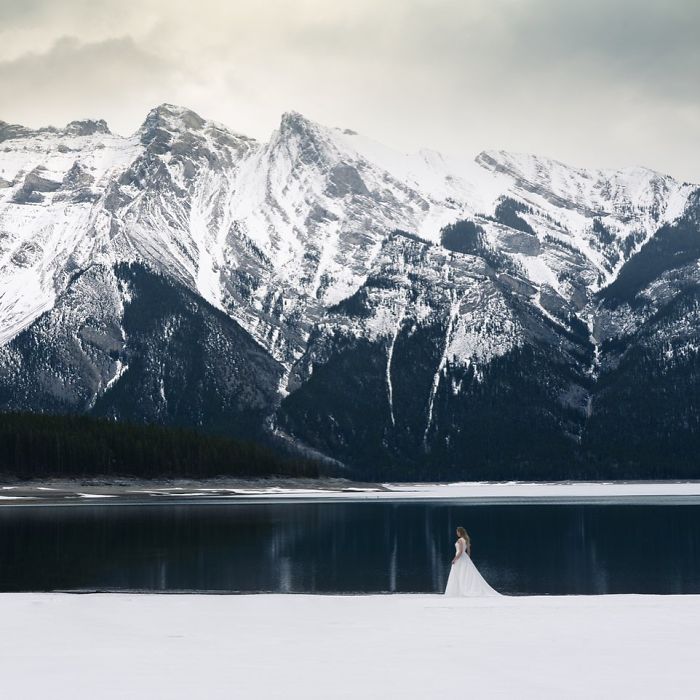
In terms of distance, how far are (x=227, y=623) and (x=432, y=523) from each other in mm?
70805

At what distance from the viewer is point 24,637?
30266 mm

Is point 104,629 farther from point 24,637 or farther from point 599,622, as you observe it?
point 599,622

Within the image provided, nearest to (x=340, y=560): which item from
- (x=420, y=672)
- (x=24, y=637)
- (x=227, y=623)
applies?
(x=227, y=623)

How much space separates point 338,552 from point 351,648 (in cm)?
4303

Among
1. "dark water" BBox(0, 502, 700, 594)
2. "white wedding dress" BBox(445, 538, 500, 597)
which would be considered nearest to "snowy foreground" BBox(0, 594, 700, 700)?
"white wedding dress" BBox(445, 538, 500, 597)

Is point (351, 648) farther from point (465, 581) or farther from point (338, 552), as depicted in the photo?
point (338, 552)

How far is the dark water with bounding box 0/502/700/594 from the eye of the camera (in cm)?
5253

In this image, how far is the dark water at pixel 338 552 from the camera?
172 feet

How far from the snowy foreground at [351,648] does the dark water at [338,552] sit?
1181 centimetres

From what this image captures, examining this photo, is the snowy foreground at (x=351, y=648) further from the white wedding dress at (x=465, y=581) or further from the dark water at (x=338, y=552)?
the dark water at (x=338, y=552)

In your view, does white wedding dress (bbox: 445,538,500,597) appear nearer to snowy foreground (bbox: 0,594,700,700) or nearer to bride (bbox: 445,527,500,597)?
bride (bbox: 445,527,500,597)

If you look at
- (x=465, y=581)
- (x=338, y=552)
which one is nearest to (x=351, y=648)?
(x=465, y=581)

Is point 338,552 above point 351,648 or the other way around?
the other way around

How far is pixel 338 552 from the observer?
70.8 m
